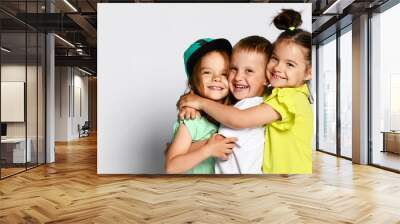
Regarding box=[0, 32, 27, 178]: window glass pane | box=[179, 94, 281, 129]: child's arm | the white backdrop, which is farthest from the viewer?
box=[0, 32, 27, 178]: window glass pane

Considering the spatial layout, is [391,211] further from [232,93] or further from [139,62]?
[139,62]

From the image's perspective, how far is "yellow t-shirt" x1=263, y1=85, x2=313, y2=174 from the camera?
439 centimetres

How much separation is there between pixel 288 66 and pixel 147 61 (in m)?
2.19

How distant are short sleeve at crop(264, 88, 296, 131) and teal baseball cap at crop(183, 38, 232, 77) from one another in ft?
2.18

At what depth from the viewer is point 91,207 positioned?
480cm

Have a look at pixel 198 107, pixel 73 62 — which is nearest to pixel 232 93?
pixel 198 107

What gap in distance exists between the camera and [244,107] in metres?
4.37

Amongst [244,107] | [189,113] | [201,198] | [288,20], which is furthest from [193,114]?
[288,20]

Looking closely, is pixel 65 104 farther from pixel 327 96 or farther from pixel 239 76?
pixel 239 76

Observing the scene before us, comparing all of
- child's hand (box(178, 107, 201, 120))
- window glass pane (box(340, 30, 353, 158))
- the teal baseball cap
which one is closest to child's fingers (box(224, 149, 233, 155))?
child's hand (box(178, 107, 201, 120))

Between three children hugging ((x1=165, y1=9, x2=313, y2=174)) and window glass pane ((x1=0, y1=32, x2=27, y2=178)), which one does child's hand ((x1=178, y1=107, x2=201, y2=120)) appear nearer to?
three children hugging ((x1=165, y1=9, x2=313, y2=174))

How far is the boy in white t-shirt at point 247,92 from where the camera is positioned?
4.39 metres

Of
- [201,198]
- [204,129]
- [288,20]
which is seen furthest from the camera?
[201,198]

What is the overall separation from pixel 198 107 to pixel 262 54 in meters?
0.88
